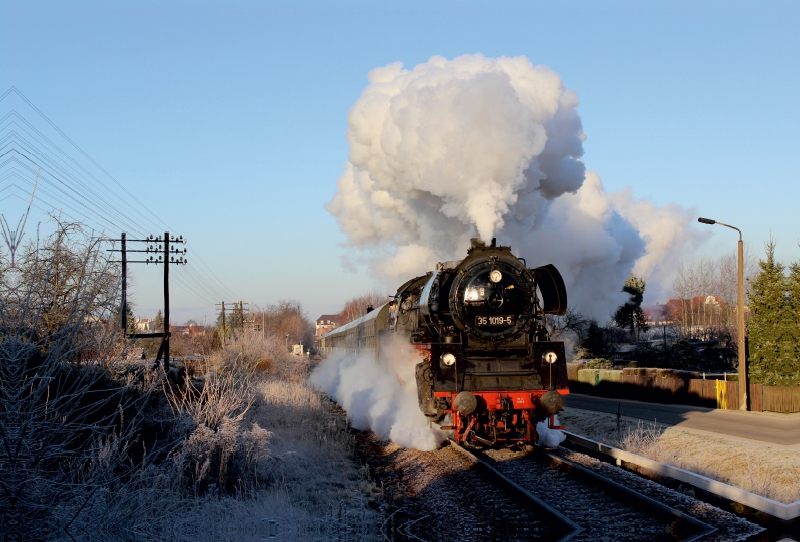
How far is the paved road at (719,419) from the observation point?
43.3 feet

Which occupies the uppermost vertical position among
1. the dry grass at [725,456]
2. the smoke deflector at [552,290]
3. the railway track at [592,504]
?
the smoke deflector at [552,290]

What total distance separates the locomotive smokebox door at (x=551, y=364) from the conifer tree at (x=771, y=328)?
13.3m

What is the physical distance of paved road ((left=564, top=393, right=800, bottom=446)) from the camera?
13.2 metres

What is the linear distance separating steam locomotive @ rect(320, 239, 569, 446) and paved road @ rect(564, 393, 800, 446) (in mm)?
5028

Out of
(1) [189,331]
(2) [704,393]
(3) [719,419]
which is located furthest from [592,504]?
(1) [189,331]

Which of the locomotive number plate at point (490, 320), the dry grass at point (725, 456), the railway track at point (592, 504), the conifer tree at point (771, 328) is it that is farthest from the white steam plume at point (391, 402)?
the conifer tree at point (771, 328)

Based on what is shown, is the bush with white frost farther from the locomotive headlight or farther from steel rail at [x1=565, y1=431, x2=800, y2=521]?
steel rail at [x1=565, y1=431, x2=800, y2=521]

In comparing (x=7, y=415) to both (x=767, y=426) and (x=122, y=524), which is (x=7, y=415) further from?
(x=767, y=426)

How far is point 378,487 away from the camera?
8602 millimetres

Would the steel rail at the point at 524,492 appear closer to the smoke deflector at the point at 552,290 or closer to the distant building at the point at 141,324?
the smoke deflector at the point at 552,290

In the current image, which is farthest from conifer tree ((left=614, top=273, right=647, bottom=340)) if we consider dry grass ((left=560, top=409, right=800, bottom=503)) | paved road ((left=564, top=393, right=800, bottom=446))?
dry grass ((left=560, top=409, right=800, bottom=503))

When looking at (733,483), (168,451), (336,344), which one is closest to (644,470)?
(733,483)

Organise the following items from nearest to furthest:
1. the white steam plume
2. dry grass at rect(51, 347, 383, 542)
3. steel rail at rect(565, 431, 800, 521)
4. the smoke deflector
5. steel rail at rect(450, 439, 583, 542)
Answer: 1. dry grass at rect(51, 347, 383, 542)
2. steel rail at rect(450, 439, 583, 542)
3. steel rail at rect(565, 431, 800, 521)
4. the smoke deflector
5. the white steam plume

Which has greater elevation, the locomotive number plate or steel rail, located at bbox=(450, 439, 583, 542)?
the locomotive number plate
